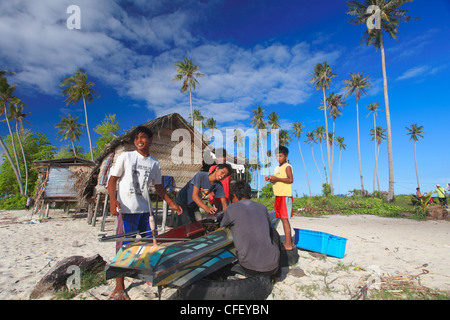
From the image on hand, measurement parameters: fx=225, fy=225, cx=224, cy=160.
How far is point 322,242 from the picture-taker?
5.33 metres

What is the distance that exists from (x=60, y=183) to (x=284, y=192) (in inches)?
651

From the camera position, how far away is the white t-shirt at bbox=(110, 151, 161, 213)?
3148 mm

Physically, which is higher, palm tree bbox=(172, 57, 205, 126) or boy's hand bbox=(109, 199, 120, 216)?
palm tree bbox=(172, 57, 205, 126)

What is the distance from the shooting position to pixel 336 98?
134 ft

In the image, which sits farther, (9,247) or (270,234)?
(9,247)

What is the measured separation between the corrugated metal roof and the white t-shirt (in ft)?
49.9

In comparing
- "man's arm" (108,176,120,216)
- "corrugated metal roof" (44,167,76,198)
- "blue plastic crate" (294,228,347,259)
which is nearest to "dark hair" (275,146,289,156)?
"blue plastic crate" (294,228,347,259)

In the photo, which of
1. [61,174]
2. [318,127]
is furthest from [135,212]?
[318,127]

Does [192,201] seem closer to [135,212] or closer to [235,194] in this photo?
[235,194]

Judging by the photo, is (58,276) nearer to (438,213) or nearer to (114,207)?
(114,207)
